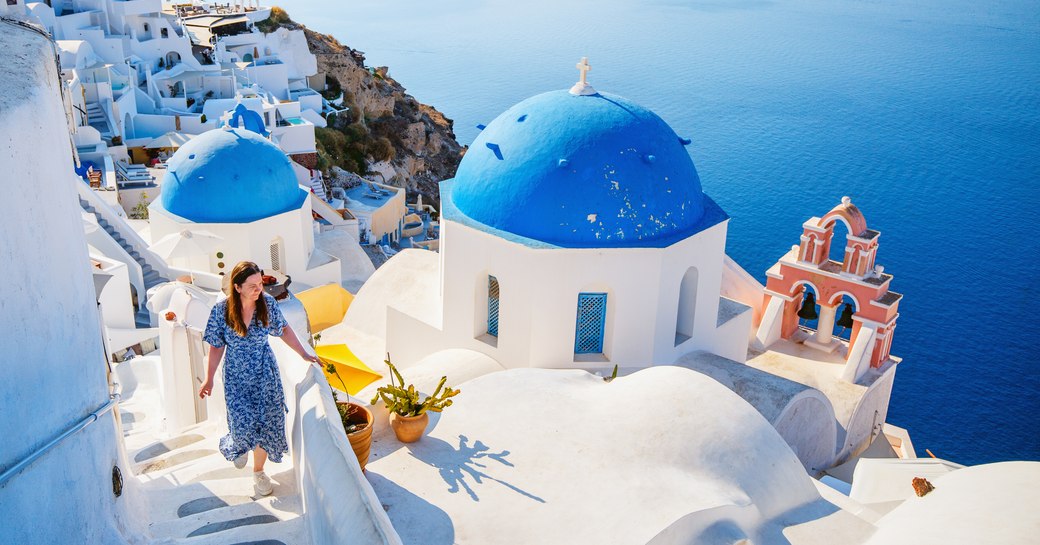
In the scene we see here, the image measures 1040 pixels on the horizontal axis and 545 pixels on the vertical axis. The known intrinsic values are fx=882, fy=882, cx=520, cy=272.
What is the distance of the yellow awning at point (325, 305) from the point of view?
53.4 ft

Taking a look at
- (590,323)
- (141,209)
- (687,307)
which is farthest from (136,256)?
(687,307)

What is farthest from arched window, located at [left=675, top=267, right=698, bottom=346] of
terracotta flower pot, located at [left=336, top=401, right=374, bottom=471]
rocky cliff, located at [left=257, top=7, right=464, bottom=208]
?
rocky cliff, located at [left=257, top=7, right=464, bottom=208]

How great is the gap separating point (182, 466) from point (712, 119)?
5109 cm

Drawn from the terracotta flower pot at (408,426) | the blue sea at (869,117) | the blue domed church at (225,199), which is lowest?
the blue sea at (869,117)

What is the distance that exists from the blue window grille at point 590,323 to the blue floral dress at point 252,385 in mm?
5751

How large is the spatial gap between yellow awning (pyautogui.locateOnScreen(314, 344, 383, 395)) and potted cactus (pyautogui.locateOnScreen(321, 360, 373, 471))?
532 centimetres

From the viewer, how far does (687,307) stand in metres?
11.8

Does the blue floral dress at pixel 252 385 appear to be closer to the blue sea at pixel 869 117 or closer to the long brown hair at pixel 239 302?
the long brown hair at pixel 239 302

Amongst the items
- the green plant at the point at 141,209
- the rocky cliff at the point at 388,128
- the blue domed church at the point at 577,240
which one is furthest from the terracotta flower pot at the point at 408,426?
the rocky cliff at the point at 388,128

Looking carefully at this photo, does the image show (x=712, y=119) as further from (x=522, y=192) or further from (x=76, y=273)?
(x=76, y=273)

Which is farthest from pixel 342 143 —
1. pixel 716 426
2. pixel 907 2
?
pixel 907 2

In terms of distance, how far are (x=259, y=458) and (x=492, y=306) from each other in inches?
238

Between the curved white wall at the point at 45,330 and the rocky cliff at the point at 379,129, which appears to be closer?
the curved white wall at the point at 45,330

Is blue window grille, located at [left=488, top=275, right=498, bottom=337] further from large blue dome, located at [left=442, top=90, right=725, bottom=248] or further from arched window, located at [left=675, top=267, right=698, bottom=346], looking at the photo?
arched window, located at [left=675, top=267, right=698, bottom=346]
